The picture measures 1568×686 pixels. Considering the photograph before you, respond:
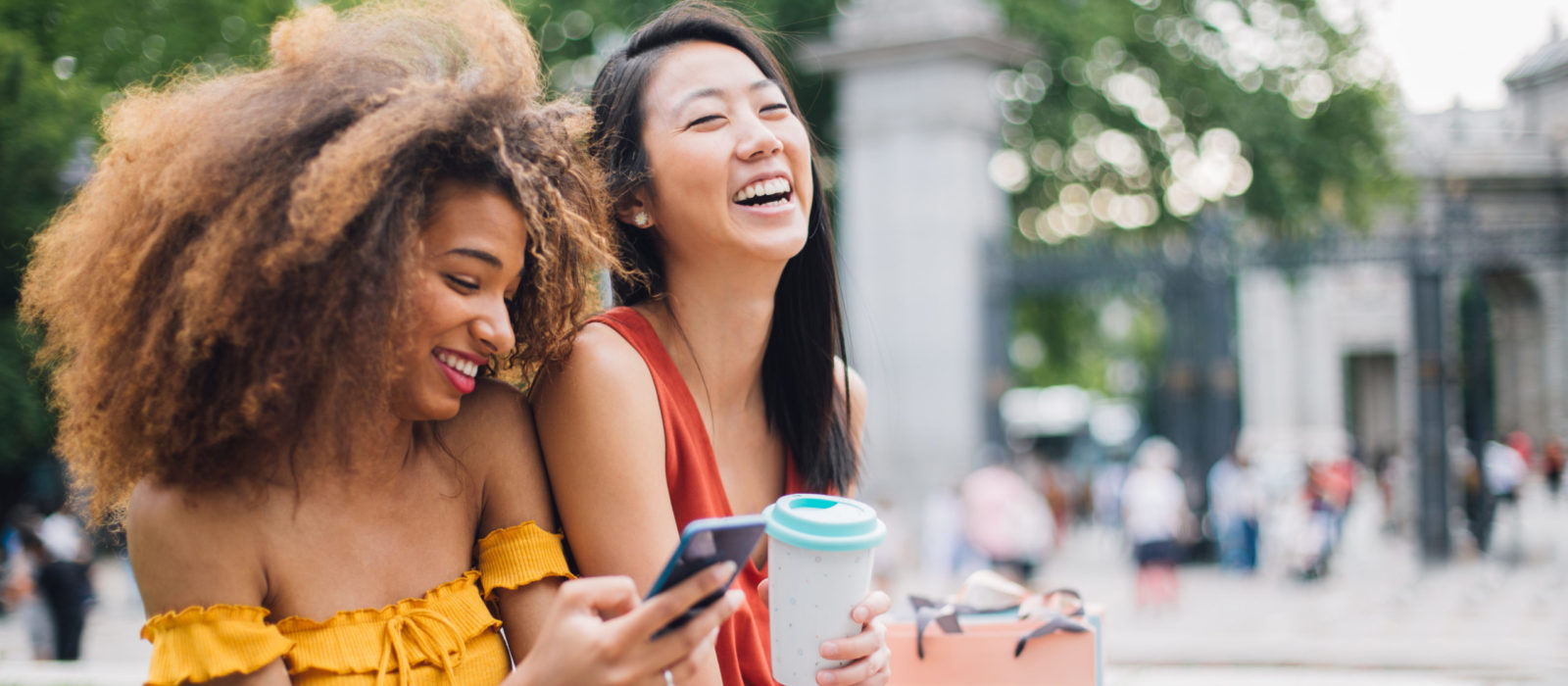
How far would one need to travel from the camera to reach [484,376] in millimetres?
2008

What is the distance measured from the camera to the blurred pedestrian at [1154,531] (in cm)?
1102

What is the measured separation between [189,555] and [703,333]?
3.50 feet

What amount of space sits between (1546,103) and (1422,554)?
195 inches

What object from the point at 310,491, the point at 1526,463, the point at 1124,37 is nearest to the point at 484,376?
the point at 310,491

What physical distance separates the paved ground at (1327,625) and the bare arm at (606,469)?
357cm

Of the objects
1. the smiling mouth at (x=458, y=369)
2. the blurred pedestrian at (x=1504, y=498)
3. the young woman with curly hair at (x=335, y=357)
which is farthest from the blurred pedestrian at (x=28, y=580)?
the blurred pedestrian at (x=1504, y=498)

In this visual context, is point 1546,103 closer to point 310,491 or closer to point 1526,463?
point 1526,463

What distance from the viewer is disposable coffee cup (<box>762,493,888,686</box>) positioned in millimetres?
1694

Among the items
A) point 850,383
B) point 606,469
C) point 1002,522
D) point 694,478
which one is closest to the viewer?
point 606,469

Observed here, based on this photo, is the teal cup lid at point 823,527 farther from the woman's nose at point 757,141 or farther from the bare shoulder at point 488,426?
the woman's nose at point 757,141

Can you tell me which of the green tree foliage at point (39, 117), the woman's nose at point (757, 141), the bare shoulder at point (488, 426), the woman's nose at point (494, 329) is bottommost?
the bare shoulder at point (488, 426)

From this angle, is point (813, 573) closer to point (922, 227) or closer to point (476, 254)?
point (476, 254)

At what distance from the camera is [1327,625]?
984 cm

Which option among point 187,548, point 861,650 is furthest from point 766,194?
point 187,548
